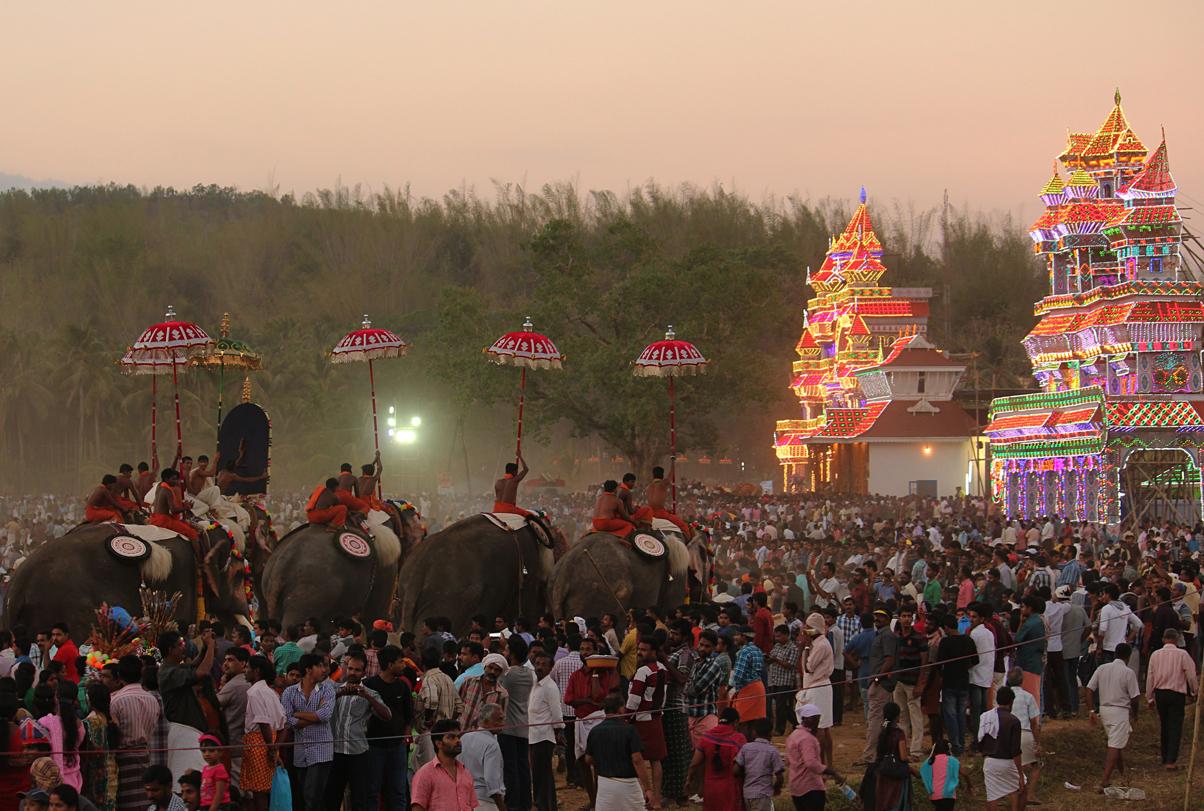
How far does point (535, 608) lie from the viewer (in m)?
16.6

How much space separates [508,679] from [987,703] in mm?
4806

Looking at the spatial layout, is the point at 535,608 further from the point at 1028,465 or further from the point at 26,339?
the point at 26,339

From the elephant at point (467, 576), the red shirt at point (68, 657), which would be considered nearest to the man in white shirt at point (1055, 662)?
the elephant at point (467, 576)

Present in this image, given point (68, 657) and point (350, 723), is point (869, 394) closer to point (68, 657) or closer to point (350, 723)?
point (68, 657)

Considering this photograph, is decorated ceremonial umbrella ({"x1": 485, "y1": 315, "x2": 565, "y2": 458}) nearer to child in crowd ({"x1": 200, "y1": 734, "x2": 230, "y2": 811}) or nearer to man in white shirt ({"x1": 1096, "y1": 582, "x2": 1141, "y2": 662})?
man in white shirt ({"x1": 1096, "y1": 582, "x2": 1141, "y2": 662})

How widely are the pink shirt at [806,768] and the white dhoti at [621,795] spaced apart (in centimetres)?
105

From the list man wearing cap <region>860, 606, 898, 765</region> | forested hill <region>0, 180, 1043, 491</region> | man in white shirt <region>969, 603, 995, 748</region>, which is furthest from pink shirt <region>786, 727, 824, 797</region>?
forested hill <region>0, 180, 1043, 491</region>

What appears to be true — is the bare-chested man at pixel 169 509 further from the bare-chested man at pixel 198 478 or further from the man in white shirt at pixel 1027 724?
the man in white shirt at pixel 1027 724

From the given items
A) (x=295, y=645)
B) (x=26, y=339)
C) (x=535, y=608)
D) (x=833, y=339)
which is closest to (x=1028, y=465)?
(x=833, y=339)

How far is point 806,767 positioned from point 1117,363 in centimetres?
2973

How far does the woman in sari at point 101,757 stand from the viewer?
29.3ft

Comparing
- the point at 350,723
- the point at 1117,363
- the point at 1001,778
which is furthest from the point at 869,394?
the point at 350,723

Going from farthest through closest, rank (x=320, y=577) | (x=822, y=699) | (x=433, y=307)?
(x=433, y=307) → (x=320, y=577) → (x=822, y=699)

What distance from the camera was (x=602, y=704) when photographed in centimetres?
1110
